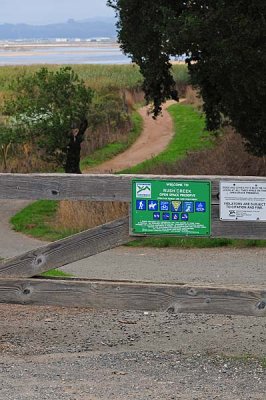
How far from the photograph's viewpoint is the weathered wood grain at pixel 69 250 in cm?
629

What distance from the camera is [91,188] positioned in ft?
20.7

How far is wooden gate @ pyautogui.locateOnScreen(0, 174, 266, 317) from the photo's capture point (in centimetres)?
613

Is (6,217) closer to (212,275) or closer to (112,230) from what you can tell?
(212,275)

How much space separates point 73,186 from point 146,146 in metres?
26.4

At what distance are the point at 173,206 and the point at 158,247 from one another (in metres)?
9.26

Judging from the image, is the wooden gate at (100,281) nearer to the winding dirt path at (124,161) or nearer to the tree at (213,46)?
the winding dirt path at (124,161)

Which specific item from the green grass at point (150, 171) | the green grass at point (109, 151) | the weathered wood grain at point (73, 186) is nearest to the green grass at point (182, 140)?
the green grass at point (150, 171)

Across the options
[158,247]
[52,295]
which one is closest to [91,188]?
[52,295]

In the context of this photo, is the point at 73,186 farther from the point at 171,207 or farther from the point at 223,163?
the point at 223,163

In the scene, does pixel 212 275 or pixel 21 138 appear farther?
pixel 21 138

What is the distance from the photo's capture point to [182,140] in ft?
107

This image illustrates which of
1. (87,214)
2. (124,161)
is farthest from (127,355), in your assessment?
(124,161)

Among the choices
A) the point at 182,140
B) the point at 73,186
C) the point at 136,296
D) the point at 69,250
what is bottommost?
the point at 182,140

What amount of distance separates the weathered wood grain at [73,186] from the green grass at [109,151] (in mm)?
21759
